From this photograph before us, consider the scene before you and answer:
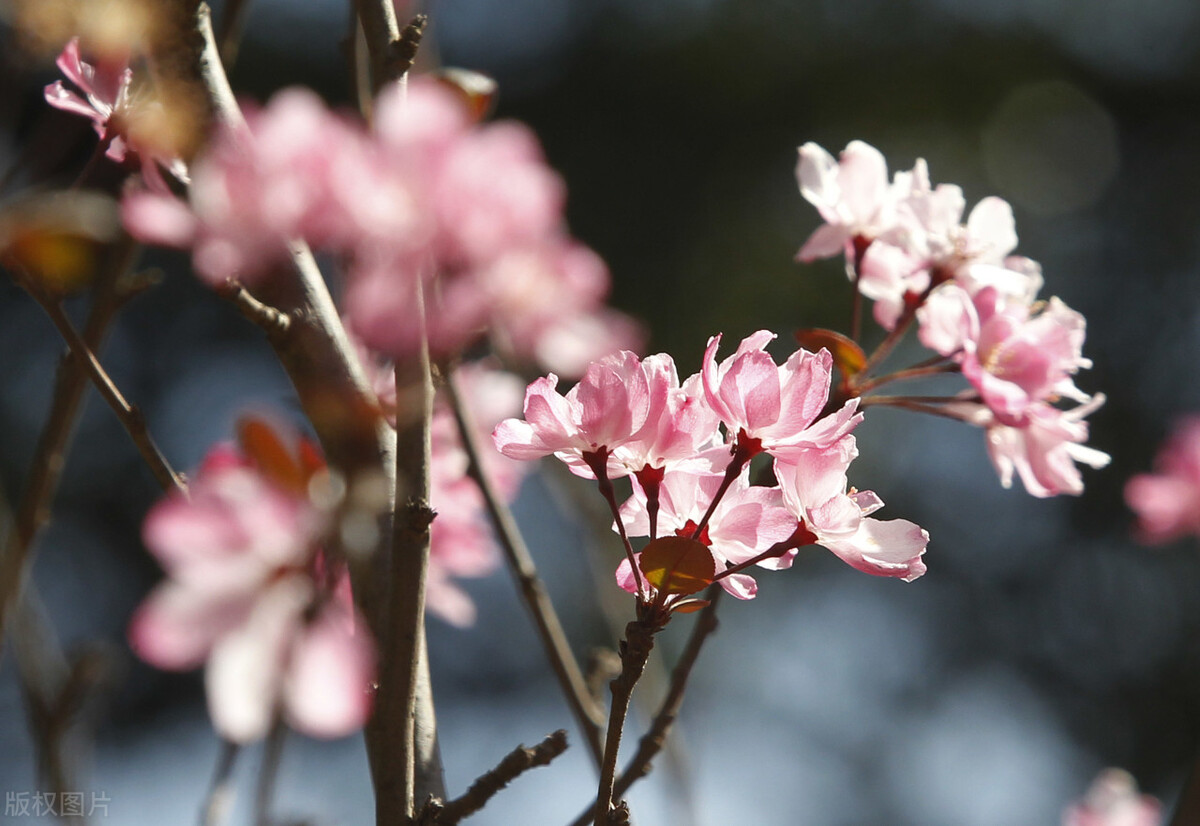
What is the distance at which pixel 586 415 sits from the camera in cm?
43

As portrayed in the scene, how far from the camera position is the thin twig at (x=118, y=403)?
444mm

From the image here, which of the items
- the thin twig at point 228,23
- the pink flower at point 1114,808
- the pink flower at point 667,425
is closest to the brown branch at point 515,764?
the pink flower at point 667,425

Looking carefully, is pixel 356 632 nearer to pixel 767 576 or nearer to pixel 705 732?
pixel 705 732

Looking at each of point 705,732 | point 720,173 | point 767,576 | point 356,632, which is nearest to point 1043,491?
point 356,632

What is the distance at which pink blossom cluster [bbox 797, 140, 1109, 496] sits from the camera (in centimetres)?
54

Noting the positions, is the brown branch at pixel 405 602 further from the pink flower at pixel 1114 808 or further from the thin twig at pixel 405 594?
the pink flower at pixel 1114 808

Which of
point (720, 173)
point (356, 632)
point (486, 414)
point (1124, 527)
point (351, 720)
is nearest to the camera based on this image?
point (351, 720)

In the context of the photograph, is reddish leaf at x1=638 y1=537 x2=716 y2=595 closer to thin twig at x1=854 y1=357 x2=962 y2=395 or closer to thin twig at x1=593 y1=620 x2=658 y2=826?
thin twig at x1=593 y1=620 x2=658 y2=826

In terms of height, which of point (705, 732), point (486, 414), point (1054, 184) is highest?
point (486, 414)

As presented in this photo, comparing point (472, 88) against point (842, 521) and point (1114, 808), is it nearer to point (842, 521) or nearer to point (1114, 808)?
point (842, 521)

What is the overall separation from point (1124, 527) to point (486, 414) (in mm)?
4434

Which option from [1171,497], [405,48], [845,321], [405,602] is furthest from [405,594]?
[845,321]

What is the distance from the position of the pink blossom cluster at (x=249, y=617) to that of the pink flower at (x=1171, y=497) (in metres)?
1.16

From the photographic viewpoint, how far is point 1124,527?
14.6ft
